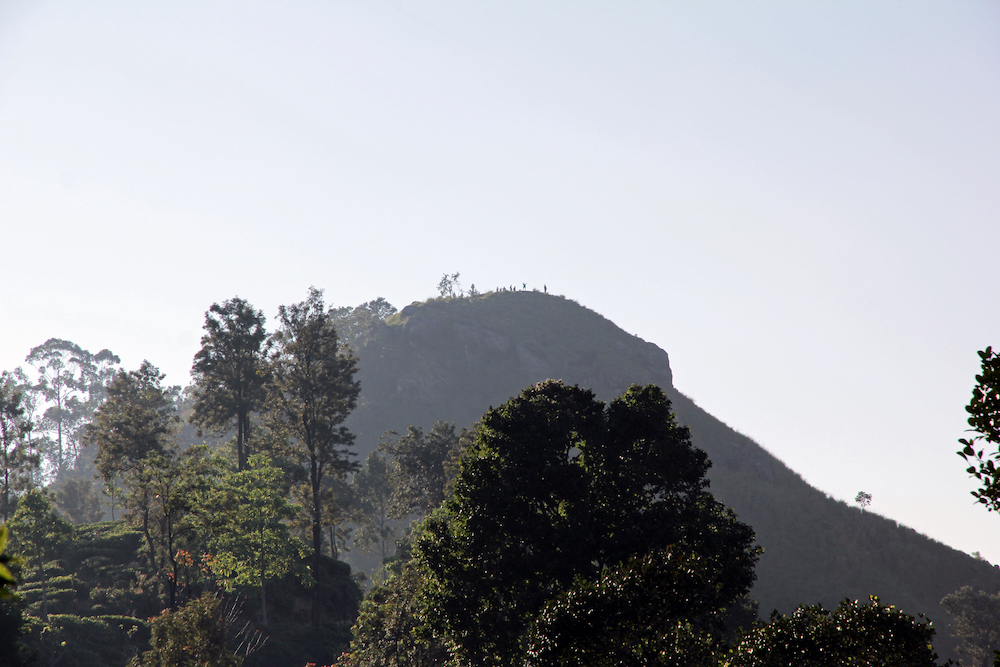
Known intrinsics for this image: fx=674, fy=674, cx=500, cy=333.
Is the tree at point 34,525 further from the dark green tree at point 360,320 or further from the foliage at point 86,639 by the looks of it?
the dark green tree at point 360,320

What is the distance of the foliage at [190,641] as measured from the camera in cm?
2842

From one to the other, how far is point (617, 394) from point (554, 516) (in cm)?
11573

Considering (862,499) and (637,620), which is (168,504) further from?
(862,499)

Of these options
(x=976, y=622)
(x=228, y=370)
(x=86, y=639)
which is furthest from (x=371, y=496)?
(x=976, y=622)

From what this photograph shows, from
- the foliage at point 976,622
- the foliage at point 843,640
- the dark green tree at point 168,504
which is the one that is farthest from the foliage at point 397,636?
the foliage at point 976,622

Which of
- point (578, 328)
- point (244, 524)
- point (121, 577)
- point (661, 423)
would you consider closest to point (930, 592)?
point (661, 423)

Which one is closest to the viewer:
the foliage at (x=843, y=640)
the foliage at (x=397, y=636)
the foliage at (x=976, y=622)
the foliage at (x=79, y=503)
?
the foliage at (x=843, y=640)

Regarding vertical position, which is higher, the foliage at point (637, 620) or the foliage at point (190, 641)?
the foliage at point (637, 620)

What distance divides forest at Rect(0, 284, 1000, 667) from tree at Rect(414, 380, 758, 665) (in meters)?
0.09

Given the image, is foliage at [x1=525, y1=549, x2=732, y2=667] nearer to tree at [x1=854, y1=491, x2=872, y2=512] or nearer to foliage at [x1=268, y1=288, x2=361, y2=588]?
foliage at [x1=268, y1=288, x2=361, y2=588]

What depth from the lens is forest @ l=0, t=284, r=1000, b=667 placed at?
1792 centimetres

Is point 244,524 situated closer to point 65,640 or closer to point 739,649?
point 65,640

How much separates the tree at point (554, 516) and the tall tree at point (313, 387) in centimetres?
2816

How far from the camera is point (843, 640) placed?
1428cm
